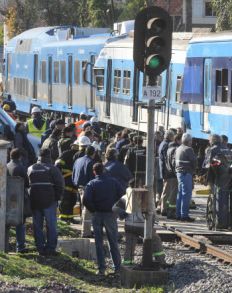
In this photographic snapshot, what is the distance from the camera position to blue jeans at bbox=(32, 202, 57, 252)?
17.7 metres

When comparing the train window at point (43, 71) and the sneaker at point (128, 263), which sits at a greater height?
the train window at point (43, 71)

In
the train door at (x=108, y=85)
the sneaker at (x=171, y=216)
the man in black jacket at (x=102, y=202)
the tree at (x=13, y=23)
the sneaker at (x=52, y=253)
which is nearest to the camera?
the man in black jacket at (x=102, y=202)

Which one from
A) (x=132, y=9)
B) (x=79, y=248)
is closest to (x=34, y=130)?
(x=79, y=248)

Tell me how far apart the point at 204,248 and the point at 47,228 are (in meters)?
2.83

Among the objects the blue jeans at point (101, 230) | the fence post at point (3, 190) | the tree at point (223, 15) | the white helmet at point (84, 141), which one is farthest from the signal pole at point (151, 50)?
the tree at point (223, 15)

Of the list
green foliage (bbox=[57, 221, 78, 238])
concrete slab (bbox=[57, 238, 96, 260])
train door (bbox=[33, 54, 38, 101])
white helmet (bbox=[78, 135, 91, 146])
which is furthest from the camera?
train door (bbox=[33, 54, 38, 101])

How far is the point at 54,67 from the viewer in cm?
4809

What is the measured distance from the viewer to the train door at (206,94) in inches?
1210

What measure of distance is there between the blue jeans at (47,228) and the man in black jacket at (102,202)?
1090mm

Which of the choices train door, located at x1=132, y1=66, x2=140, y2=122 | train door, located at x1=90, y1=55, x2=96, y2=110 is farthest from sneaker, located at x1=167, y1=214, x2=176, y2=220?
train door, located at x1=90, y1=55, x2=96, y2=110

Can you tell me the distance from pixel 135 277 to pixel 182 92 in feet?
56.2

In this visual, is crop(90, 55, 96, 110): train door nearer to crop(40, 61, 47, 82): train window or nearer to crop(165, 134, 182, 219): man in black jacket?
crop(40, 61, 47, 82): train window

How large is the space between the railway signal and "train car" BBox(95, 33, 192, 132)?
16.9 meters

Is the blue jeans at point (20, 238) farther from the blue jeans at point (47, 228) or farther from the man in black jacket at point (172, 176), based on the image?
the man in black jacket at point (172, 176)
